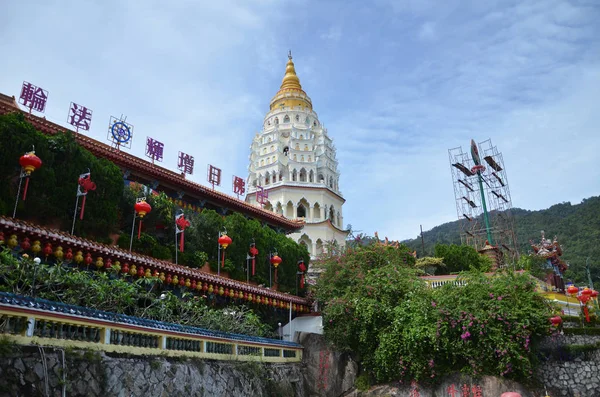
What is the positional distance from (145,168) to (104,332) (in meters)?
9.50

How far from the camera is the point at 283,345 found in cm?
1753

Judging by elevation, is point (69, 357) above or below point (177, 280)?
below

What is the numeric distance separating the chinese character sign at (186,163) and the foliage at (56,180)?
731 centimetres

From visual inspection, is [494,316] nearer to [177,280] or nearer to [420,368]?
[420,368]

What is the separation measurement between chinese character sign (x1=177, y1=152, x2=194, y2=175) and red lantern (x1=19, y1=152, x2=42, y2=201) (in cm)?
1073

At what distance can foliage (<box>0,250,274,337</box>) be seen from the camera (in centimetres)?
989

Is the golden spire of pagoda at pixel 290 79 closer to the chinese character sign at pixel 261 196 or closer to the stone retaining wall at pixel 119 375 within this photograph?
the chinese character sign at pixel 261 196

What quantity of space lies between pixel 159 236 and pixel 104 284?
7.56 meters

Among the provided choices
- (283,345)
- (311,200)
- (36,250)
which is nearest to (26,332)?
(36,250)

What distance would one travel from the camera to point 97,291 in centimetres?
1107

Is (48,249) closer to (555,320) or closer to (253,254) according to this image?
(253,254)

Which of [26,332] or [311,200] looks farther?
[311,200]

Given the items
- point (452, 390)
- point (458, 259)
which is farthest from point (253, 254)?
point (458, 259)

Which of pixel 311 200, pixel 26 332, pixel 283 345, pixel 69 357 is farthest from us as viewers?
pixel 311 200
